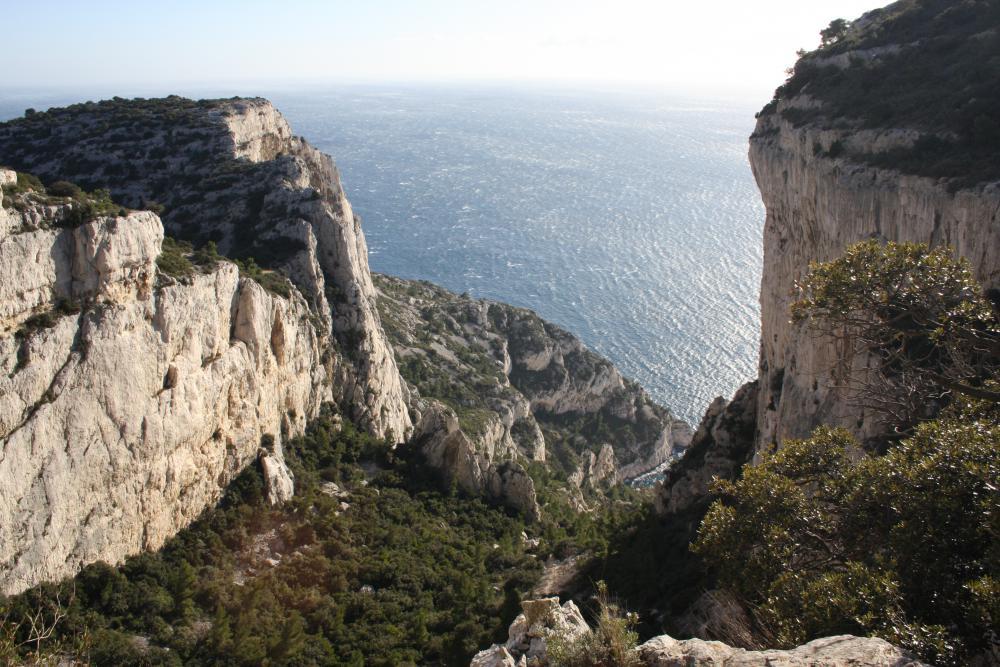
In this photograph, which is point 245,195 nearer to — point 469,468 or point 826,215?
point 469,468

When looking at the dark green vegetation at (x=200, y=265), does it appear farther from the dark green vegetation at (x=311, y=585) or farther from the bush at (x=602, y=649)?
the bush at (x=602, y=649)

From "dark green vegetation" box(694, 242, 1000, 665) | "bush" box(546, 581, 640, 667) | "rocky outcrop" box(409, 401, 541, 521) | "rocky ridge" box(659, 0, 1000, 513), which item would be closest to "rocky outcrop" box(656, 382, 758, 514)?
"rocky ridge" box(659, 0, 1000, 513)

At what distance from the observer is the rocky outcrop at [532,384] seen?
67375 millimetres

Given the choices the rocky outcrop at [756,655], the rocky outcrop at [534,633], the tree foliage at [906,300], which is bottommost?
the rocky outcrop at [534,633]

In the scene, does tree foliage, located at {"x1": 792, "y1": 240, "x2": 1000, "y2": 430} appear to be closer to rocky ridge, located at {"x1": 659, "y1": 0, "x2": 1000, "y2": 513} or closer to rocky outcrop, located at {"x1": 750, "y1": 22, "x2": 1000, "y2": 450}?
rocky outcrop, located at {"x1": 750, "y1": 22, "x2": 1000, "y2": 450}

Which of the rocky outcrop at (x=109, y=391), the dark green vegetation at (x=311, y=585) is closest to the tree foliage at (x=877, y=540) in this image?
the dark green vegetation at (x=311, y=585)

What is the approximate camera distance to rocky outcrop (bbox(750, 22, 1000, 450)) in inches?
900

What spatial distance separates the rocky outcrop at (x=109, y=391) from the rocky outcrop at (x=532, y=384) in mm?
31218

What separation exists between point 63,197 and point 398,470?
2411 centimetres

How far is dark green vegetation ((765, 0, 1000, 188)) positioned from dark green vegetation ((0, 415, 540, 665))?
78.6ft

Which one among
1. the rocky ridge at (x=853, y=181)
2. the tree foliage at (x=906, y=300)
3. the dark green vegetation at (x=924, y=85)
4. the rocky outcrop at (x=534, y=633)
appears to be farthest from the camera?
the dark green vegetation at (x=924, y=85)

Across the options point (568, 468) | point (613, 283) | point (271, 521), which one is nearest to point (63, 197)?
point (271, 521)

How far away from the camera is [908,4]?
42969mm

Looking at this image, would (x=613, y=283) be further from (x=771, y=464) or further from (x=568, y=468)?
(x=771, y=464)
